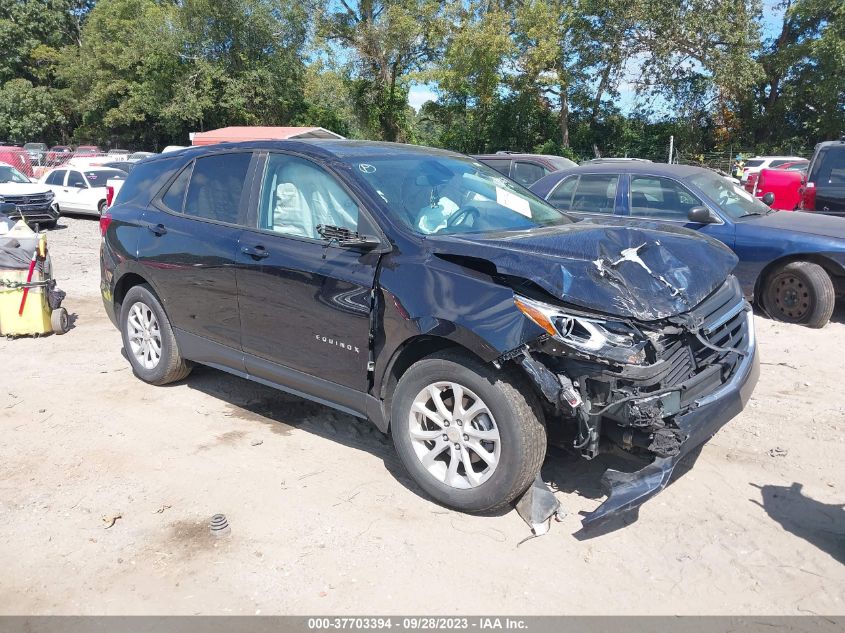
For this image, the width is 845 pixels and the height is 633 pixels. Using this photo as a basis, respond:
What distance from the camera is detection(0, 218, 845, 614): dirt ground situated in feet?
10.3

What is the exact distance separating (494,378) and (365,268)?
1001 mm

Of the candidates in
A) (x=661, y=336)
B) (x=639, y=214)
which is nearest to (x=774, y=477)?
(x=661, y=336)

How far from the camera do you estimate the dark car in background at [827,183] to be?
9.02 meters

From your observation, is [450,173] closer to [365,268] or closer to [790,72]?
[365,268]

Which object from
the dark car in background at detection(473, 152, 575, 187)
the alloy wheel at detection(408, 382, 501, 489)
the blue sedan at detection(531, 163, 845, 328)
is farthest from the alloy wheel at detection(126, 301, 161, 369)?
the dark car in background at detection(473, 152, 575, 187)

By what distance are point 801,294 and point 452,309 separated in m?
5.15

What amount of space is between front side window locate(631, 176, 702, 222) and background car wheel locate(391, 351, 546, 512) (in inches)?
193

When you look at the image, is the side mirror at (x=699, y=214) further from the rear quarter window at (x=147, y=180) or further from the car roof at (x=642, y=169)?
the rear quarter window at (x=147, y=180)

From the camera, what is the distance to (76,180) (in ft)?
63.5

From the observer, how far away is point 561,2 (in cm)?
2984

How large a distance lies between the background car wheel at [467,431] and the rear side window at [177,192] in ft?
8.13

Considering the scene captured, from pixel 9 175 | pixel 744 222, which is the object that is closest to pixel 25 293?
pixel 744 222

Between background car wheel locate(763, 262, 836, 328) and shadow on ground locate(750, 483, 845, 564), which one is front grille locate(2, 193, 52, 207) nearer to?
background car wheel locate(763, 262, 836, 328)

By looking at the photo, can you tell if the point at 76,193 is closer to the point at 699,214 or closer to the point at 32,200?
the point at 32,200
